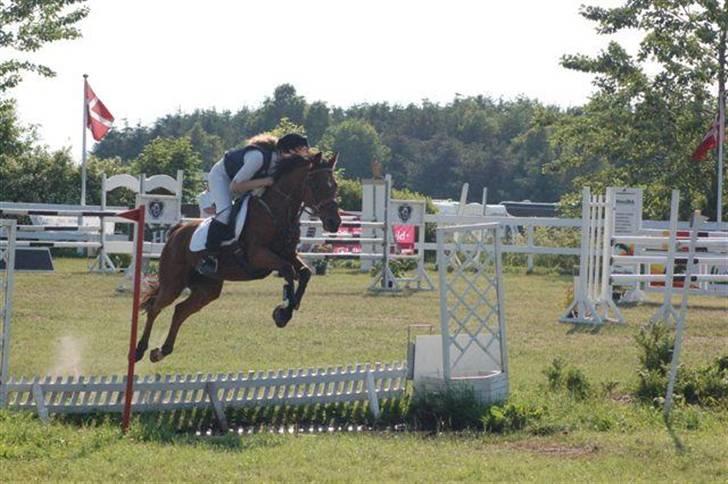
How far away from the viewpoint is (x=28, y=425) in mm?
9336

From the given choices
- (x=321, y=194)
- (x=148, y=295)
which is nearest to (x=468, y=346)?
(x=321, y=194)

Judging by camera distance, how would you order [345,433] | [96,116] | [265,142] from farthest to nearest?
[96,116]
[265,142]
[345,433]

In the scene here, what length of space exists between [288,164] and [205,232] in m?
1.02

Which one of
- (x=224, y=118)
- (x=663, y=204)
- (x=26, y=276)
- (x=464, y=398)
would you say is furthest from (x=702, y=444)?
(x=224, y=118)

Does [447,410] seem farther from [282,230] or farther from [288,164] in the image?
[288,164]

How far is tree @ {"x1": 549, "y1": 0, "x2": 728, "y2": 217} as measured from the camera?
32094mm

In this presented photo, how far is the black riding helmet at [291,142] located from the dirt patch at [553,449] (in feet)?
12.6

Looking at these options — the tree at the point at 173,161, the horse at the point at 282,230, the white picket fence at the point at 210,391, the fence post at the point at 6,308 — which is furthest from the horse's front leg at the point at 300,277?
the tree at the point at 173,161

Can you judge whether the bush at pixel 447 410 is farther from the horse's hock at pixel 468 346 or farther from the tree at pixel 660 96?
the tree at pixel 660 96

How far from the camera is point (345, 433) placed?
10.4 m

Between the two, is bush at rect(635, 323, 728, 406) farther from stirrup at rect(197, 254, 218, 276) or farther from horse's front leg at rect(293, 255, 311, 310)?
stirrup at rect(197, 254, 218, 276)

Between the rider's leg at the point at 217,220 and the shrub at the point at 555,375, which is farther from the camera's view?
the rider's leg at the point at 217,220

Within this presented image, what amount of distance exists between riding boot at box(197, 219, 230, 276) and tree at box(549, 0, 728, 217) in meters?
21.9

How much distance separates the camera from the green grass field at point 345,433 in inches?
332
